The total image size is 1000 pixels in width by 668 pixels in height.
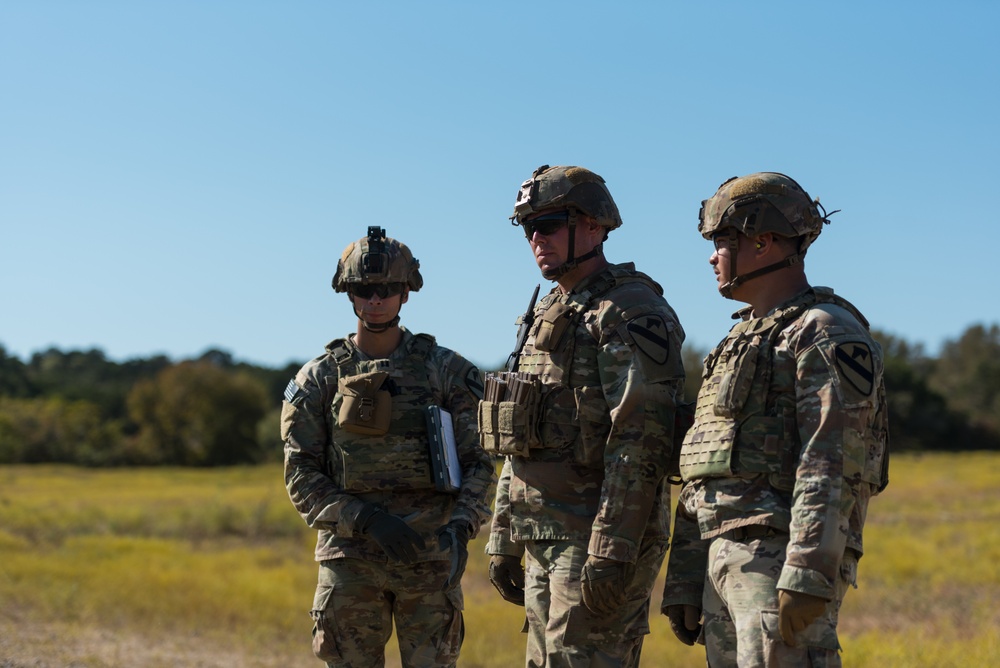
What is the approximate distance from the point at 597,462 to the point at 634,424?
0.29 metres

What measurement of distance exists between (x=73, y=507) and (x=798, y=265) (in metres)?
22.9

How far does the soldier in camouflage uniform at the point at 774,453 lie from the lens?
4.09 m

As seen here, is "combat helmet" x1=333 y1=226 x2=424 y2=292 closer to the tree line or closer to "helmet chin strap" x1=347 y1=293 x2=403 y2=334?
"helmet chin strap" x1=347 y1=293 x2=403 y2=334

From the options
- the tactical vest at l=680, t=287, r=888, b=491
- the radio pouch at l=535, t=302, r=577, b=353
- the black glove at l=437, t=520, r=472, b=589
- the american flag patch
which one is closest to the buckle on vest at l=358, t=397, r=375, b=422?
the american flag patch

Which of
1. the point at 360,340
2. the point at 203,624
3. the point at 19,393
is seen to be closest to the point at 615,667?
the point at 360,340

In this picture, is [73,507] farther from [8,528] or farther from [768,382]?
[768,382]

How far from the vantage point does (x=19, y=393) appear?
6347 cm

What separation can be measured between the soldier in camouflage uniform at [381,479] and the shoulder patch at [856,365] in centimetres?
236

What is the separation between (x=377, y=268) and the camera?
6070mm

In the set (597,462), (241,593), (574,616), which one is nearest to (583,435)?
(597,462)

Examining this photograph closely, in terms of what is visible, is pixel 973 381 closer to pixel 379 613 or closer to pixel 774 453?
pixel 379 613

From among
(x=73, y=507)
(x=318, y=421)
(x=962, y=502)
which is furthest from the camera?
(x=962, y=502)

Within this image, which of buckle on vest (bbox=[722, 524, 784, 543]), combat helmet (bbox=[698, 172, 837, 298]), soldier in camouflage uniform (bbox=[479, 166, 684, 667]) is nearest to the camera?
buckle on vest (bbox=[722, 524, 784, 543])

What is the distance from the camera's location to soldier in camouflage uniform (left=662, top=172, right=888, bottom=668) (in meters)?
4.09
